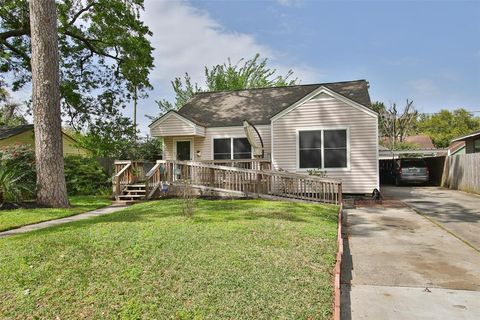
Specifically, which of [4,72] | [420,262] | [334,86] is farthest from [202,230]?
[4,72]

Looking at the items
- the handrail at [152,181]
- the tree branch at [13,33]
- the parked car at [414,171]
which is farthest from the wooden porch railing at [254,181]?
the parked car at [414,171]

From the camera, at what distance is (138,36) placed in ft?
61.2

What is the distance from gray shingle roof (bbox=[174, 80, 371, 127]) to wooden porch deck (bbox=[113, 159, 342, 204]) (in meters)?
2.76

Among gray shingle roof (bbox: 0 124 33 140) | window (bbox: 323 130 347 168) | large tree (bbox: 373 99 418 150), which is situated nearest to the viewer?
window (bbox: 323 130 347 168)

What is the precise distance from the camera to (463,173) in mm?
16734

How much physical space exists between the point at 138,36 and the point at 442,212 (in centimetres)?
1692

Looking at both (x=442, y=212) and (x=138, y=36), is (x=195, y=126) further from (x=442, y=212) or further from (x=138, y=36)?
(x=442, y=212)

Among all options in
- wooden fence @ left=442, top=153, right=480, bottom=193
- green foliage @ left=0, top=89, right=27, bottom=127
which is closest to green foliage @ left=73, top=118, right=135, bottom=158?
wooden fence @ left=442, top=153, right=480, bottom=193

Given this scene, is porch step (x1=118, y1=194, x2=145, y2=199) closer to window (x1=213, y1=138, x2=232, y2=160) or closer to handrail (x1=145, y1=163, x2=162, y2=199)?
handrail (x1=145, y1=163, x2=162, y2=199)

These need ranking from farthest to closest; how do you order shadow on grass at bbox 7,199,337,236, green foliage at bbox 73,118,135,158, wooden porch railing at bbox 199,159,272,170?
1. green foliage at bbox 73,118,135,158
2. wooden porch railing at bbox 199,159,272,170
3. shadow on grass at bbox 7,199,337,236

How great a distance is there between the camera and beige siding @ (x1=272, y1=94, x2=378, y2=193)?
12.6m

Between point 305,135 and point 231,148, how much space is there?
3.49m

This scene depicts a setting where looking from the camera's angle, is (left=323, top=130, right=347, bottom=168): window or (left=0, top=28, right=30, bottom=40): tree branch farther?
(left=0, top=28, right=30, bottom=40): tree branch

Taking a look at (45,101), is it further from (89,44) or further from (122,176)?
(89,44)
